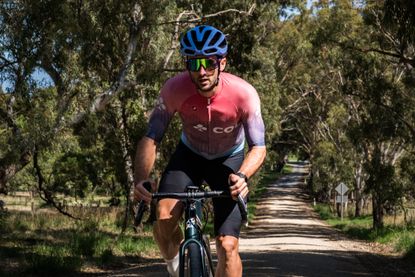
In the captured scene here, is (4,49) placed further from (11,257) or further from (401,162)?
(401,162)

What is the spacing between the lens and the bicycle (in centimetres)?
395

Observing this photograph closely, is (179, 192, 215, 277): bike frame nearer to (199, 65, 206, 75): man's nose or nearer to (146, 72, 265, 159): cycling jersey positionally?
(146, 72, 265, 159): cycling jersey

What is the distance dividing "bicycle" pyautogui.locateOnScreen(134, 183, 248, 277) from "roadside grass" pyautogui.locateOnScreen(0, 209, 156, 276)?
23.8 feet

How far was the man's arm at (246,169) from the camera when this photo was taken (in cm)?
390

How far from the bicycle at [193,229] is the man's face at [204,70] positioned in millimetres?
685

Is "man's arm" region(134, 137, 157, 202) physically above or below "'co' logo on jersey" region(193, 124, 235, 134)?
below

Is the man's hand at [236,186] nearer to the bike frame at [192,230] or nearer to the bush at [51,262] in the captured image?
the bike frame at [192,230]

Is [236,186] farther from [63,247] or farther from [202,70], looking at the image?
[63,247]

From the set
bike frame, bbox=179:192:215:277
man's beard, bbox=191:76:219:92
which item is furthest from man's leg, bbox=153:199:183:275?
man's beard, bbox=191:76:219:92

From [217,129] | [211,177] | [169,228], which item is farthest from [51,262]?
[217,129]

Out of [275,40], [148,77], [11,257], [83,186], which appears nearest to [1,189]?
[11,257]

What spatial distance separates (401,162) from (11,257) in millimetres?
22073

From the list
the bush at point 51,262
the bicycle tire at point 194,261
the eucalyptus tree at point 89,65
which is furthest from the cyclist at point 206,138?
the eucalyptus tree at point 89,65

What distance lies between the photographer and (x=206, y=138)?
15.2 feet
